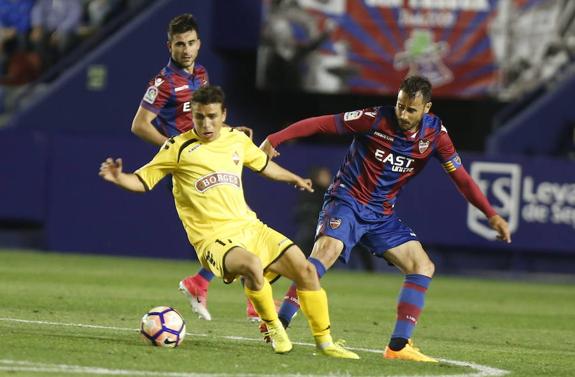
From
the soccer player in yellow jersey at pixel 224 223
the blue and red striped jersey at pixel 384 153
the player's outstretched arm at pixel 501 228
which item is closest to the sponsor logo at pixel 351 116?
the blue and red striped jersey at pixel 384 153

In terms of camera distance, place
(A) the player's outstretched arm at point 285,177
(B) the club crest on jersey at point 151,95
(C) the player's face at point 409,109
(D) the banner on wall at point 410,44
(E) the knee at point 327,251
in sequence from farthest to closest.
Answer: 1. (D) the banner on wall at point 410,44
2. (B) the club crest on jersey at point 151,95
3. (E) the knee at point 327,251
4. (C) the player's face at point 409,109
5. (A) the player's outstretched arm at point 285,177

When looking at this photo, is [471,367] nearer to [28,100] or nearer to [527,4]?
[527,4]

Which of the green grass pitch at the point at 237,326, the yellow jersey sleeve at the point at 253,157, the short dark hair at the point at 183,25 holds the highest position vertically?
the short dark hair at the point at 183,25

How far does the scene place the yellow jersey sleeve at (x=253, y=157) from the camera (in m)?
8.98

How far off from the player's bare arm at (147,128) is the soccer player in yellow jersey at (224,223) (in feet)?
5.98

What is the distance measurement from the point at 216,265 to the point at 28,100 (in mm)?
16265

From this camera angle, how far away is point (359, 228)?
31.0 ft

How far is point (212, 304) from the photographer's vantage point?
43.9 feet

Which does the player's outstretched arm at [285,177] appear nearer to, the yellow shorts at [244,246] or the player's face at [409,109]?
the yellow shorts at [244,246]

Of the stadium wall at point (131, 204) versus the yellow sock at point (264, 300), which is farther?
the stadium wall at point (131, 204)

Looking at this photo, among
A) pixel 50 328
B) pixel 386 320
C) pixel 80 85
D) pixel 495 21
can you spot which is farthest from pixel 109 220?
pixel 50 328

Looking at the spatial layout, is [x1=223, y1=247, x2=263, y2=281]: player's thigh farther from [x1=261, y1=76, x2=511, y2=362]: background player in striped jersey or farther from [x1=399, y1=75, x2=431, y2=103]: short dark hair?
Answer: [x1=399, y1=75, x2=431, y2=103]: short dark hair

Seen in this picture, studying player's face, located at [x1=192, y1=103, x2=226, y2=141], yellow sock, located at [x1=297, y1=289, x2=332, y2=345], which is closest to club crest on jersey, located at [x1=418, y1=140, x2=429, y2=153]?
yellow sock, located at [x1=297, y1=289, x2=332, y2=345]

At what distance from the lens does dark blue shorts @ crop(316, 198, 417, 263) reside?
30.7 feet
